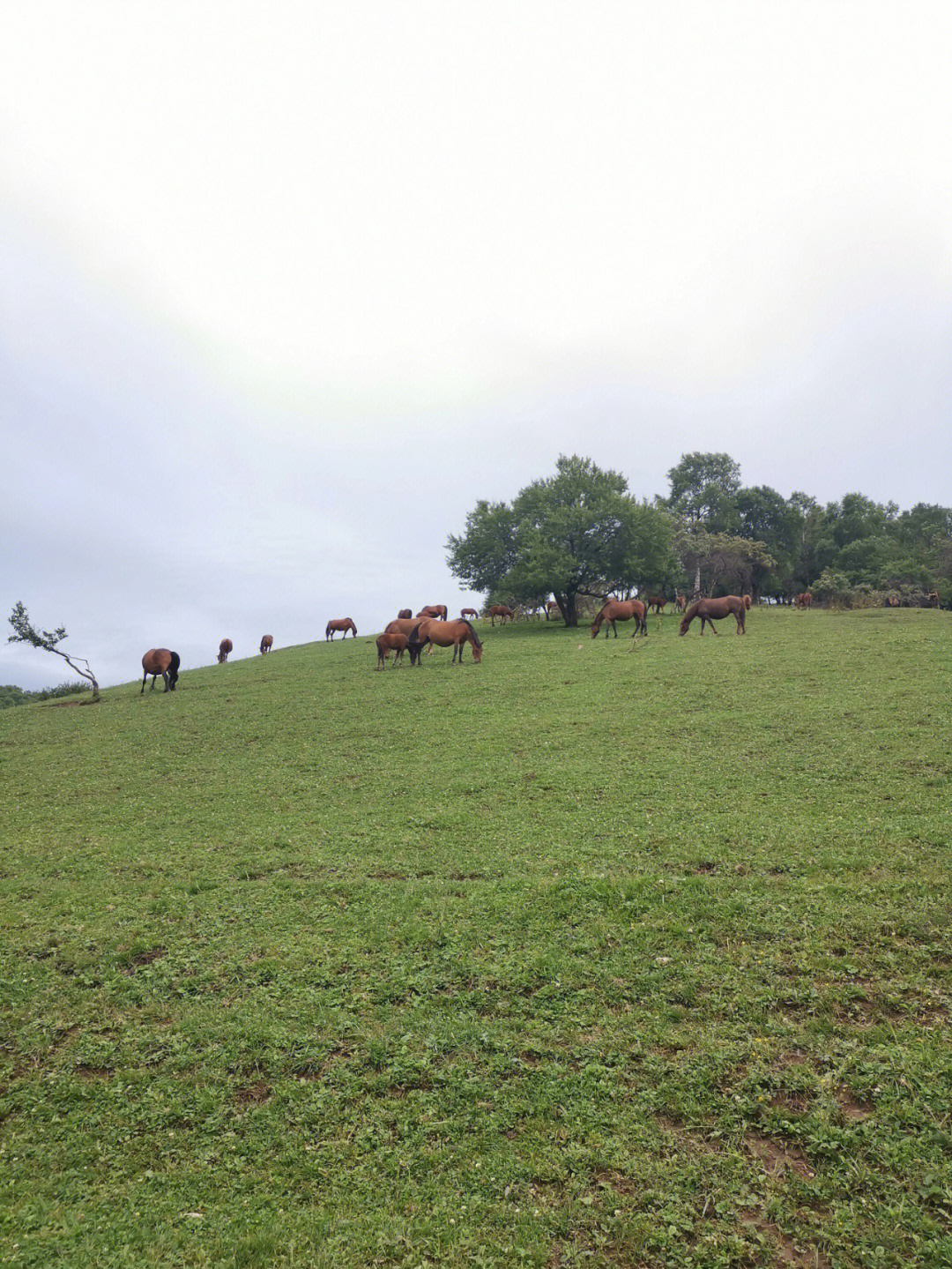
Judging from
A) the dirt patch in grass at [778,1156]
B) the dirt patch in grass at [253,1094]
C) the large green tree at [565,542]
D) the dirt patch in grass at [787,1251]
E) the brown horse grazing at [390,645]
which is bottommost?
the dirt patch in grass at [787,1251]

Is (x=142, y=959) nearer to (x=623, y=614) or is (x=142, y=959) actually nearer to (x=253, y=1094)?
(x=253, y=1094)

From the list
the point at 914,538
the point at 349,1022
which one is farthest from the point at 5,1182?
the point at 914,538

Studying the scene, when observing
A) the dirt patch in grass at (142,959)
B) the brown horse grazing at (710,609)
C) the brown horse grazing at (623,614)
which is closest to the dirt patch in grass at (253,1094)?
the dirt patch in grass at (142,959)

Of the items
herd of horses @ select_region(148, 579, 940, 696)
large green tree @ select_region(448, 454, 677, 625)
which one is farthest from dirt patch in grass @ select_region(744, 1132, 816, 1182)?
large green tree @ select_region(448, 454, 677, 625)

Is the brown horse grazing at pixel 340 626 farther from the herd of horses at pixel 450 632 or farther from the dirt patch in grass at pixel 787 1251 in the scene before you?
the dirt patch in grass at pixel 787 1251

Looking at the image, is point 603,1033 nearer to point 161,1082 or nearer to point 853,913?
point 853,913

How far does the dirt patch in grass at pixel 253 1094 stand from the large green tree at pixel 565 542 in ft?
110

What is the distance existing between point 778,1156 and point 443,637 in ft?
78.1

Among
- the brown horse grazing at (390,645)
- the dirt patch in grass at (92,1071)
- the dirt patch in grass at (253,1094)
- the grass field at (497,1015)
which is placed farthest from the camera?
the brown horse grazing at (390,645)

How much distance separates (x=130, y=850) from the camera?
32.4ft

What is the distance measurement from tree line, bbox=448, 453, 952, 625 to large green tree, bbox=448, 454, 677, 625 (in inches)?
3.0

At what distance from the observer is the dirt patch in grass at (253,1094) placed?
15.9 ft

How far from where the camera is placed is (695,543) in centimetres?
5500

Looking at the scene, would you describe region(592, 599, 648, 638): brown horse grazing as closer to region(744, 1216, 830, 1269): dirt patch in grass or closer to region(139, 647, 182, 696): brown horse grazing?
region(139, 647, 182, 696): brown horse grazing
